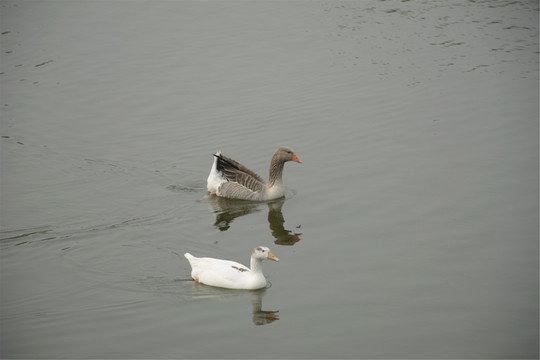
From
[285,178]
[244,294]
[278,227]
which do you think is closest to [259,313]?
[244,294]

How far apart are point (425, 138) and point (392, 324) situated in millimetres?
9209

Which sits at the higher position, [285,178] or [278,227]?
[285,178]

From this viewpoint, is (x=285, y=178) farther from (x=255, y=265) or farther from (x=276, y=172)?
(x=255, y=265)

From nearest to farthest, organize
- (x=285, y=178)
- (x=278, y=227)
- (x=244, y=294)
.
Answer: (x=244, y=294) → (x=278, y=227) → (x=285, y=178)

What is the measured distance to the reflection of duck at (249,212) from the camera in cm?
1402

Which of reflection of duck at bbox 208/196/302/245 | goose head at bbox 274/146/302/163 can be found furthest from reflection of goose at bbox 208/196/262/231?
goose head at bbox 274/146/302/163

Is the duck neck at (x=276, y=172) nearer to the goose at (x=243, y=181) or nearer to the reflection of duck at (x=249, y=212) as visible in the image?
the goose at (x=243, y=181)

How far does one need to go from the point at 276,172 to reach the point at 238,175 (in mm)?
897

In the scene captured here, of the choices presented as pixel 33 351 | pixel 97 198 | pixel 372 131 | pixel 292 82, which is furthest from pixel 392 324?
pixel 292 82

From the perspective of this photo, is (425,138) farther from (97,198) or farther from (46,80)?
(46,80)

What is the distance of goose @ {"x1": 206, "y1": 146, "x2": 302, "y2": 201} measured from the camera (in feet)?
53.5

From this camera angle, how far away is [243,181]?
16.4 meters

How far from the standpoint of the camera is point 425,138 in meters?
18.8

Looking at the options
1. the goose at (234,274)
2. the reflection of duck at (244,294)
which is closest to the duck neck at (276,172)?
the goose at (234,274)
